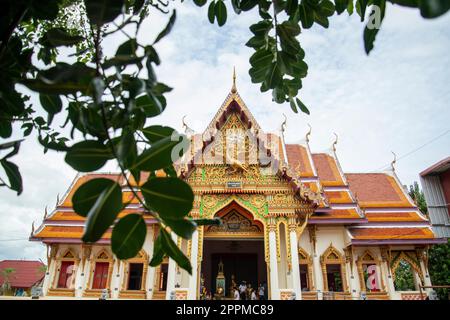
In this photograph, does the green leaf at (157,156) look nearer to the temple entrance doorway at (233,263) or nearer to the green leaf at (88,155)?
the green leaf at (88,155)

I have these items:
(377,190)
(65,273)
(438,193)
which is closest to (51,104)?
(65,273)

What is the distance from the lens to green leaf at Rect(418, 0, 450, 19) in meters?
0.32

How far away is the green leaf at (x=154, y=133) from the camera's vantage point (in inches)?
26.3

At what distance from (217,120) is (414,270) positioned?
22.3 feet

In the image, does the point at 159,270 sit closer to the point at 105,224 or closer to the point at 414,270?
the point at 414,270

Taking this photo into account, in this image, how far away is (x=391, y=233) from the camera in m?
8.62

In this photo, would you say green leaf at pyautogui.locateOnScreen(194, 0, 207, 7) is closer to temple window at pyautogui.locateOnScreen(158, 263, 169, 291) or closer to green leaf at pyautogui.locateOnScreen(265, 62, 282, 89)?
green leaf at pyautogui.locateOnScreen(265, 62, 282, 89)

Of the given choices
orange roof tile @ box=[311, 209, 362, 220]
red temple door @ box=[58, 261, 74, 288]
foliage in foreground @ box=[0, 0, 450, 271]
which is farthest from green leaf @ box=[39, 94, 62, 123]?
red temple door @ box=[58, 261, 74, 288]

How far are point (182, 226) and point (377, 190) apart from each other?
1130cm

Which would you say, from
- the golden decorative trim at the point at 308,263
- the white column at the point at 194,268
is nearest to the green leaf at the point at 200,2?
the white column at the point at 194,268

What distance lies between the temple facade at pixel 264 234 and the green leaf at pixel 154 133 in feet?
22.3

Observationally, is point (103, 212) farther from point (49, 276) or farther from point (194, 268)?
point (49, 276)

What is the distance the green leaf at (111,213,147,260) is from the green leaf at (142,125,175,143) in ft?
0.75

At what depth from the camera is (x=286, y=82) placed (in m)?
1.25
